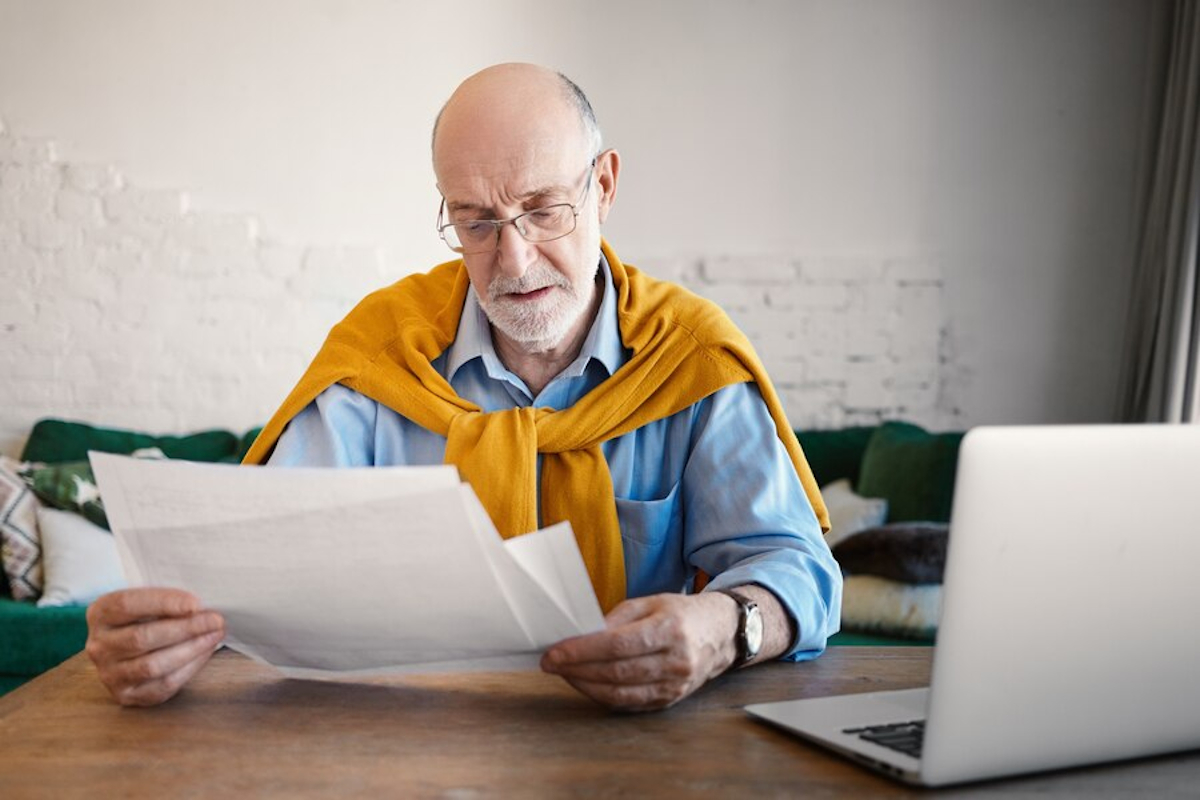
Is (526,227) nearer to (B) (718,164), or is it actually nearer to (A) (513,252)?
(A) (513,252)

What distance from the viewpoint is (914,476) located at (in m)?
3.69

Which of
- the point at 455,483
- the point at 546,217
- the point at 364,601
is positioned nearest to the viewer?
the point at 455,483

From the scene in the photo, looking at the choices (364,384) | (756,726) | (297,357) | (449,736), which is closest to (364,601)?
(449,736)

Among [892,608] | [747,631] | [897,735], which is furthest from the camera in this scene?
[892,608]

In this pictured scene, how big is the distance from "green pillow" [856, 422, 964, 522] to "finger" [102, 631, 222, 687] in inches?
110

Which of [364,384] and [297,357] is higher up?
[364,384]

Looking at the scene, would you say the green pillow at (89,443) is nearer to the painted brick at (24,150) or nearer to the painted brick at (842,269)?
the painted brick at (24,150)

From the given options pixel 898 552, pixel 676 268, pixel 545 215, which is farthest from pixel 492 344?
pixel 676 268

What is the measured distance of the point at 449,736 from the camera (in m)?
1.01

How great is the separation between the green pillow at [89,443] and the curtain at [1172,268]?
310 cm

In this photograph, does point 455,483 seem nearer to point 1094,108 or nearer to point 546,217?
point 546,217

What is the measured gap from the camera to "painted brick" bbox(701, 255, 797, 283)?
4.39m

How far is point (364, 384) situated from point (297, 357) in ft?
8.72

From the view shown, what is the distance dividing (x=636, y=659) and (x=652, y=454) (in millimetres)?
656
